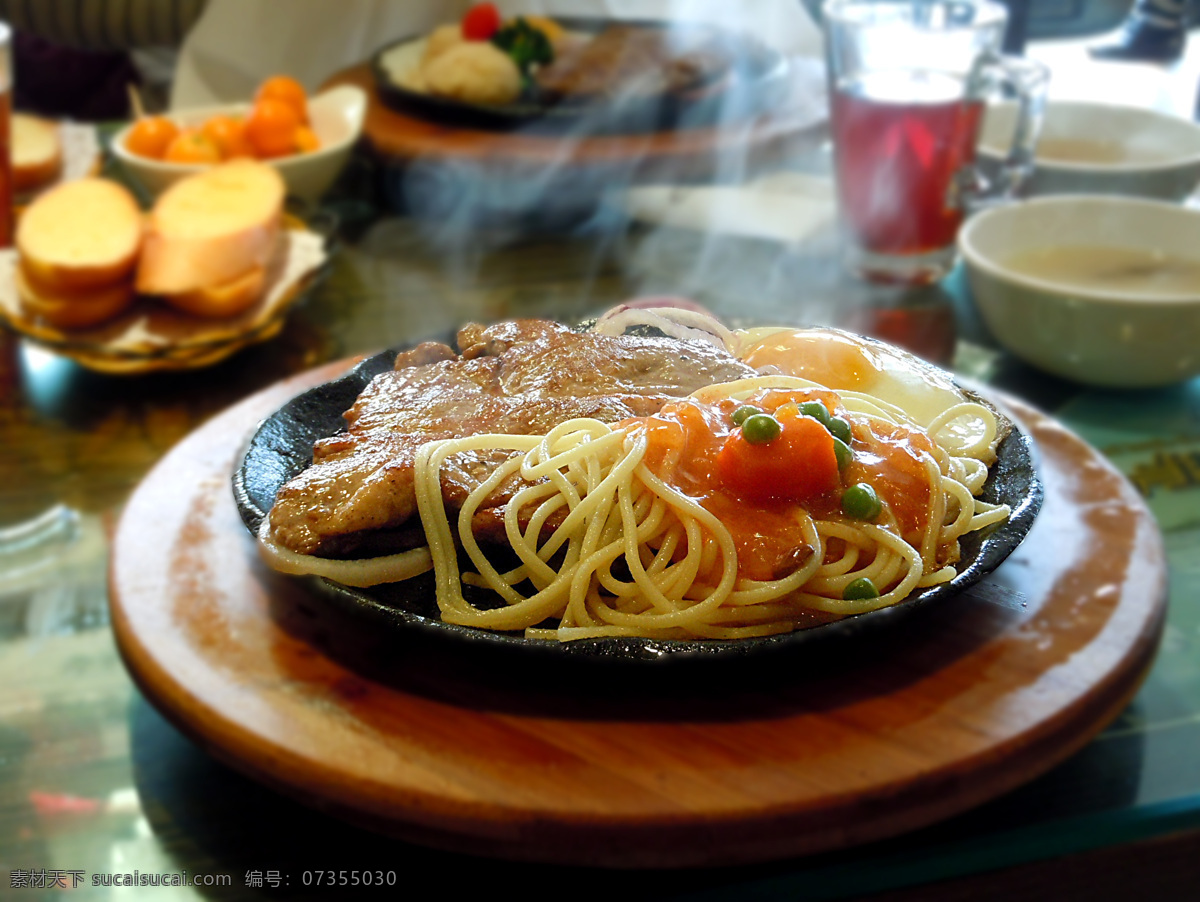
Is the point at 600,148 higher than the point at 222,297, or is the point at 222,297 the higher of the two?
the point at 600,148

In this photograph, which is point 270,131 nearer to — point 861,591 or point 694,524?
point 694,524

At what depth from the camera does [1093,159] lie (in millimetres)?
3861

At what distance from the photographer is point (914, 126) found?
3.43 m

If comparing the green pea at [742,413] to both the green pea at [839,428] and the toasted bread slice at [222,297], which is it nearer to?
the green pea at [839,428]

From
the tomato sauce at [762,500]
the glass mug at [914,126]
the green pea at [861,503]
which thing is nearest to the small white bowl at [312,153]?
the glass mug at [914,126]

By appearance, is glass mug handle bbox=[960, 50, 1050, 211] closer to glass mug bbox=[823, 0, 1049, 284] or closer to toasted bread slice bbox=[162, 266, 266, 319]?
glass mug bbox=[823, 0, 1049, 284]

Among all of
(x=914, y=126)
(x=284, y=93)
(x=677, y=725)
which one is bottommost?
(x=677, y=725)

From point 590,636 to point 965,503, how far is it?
70 centimetres

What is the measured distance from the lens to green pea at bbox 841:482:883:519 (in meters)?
1.67

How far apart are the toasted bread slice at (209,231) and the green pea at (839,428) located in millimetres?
2101

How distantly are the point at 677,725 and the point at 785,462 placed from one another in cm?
44

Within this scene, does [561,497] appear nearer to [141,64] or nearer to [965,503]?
[965,503]

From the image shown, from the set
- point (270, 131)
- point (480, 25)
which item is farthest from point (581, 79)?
point (270, 131)

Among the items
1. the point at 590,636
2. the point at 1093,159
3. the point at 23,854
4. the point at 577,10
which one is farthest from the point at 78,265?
the point at 577,10
